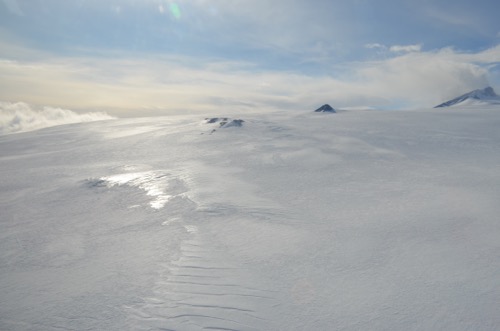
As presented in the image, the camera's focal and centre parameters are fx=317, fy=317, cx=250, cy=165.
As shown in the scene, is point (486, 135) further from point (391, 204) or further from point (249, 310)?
point (249, 310)

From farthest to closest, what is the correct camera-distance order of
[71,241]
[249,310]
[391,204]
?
[391,204] → [71,241] → [249,310]

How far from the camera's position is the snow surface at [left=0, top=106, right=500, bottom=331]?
4.50 m

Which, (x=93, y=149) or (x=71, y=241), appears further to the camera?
(x=93, y=149)

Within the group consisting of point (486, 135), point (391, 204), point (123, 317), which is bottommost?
point (123, 317)

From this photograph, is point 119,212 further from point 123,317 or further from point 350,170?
point 350,170

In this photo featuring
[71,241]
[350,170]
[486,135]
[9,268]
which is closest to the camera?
[9,268]

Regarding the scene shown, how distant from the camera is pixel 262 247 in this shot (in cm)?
639

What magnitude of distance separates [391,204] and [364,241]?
97.2 inches

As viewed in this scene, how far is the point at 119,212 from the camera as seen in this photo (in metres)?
9.27

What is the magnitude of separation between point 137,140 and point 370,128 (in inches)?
693

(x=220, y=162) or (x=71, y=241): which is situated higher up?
(x=220, y=162)

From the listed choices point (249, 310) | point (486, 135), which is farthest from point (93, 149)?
point (486, 135)

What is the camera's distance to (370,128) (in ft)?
74.2

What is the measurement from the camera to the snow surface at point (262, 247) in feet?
14.8
